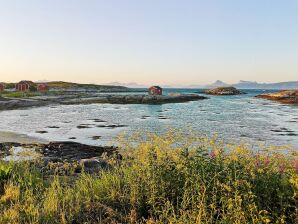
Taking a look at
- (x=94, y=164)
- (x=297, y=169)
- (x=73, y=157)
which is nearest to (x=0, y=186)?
(x=94, y=164)

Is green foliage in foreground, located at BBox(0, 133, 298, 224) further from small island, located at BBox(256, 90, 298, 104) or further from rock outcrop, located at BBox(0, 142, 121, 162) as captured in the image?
small island, located at BBox(256, 90, 298, 104)

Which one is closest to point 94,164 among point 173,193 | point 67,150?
point 67,150

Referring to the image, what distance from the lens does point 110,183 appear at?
7.51 meters

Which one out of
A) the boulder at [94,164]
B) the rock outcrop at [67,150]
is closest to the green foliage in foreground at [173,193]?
the boulder at [94,164]

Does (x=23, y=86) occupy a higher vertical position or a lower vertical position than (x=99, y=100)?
higher

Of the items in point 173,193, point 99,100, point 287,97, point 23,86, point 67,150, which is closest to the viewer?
point 173,193

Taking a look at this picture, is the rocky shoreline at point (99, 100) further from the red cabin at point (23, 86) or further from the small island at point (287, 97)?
the small island at point (287, 97)

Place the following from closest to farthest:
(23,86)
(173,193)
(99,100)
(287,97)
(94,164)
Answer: (173,193) → (94,164) → (99,100) → (287,97) → (23,86)

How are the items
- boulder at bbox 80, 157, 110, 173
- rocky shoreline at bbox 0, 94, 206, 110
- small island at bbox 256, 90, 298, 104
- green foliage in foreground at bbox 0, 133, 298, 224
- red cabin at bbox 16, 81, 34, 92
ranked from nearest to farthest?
1. green foliage in foreground at bbox 0, 133, 298, 224
2. boulder at bbox 80, 157, 110, 173
3. rocky shoreline at bbox 0, 94, 206, 110
4. small island at bbox 256, 90, 298, 104
5. red cabin at bbox 16, 81, 34, 92

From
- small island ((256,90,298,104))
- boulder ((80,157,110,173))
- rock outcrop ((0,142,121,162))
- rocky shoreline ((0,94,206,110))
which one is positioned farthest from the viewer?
small island ((256,90,298,104))

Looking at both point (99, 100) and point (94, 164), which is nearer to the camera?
point (94, 164)

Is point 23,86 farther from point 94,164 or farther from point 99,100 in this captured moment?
point 94,164

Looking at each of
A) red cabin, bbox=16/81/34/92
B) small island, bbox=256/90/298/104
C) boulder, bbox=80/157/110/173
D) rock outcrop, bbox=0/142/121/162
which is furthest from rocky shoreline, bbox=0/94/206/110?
boulder, bbox=80/157/110/173

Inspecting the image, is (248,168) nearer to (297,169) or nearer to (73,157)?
(297,169)
